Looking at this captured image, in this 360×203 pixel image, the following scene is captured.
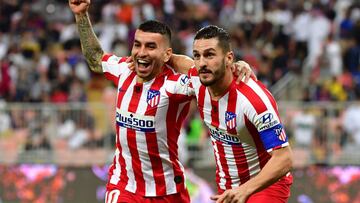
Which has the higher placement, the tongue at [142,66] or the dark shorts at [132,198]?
the tongue at [142,66]

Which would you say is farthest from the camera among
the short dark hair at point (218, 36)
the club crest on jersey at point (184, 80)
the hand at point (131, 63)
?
the hand at point (131, 63)

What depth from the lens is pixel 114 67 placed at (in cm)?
912

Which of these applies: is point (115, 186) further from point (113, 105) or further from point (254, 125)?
point (113, 105)

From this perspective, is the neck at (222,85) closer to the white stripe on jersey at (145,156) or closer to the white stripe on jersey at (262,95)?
the white stripe on jersey at (262,95)

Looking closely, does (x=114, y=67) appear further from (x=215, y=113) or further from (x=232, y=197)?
(x=232, y=197)

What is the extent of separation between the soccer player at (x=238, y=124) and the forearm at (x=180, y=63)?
270mm

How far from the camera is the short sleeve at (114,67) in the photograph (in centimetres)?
905

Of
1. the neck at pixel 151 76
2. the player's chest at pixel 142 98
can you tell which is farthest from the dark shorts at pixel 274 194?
the neck at pixel 151 76

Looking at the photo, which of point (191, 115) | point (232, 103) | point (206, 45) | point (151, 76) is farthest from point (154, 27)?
point (191, 115)

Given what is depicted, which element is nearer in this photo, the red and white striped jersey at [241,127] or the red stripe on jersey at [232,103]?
the red and white striped jersey at [241,127]

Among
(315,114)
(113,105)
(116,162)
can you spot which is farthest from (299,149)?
(116,162)

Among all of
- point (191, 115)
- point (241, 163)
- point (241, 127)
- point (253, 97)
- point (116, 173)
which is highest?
point (253, 97)

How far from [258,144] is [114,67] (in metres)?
1.73

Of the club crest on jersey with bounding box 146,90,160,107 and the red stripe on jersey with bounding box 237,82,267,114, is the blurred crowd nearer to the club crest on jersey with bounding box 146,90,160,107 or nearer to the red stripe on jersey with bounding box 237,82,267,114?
the club crest on jersey with bounding box 146,90,160,107
